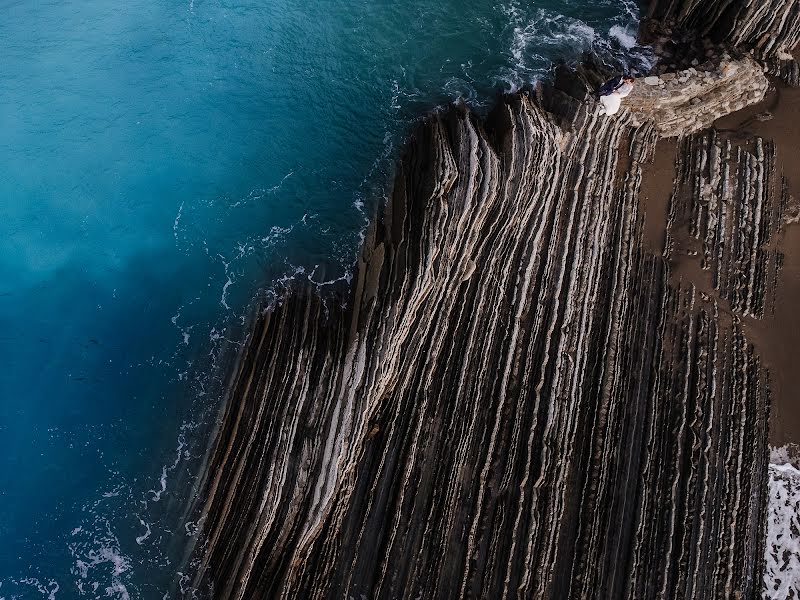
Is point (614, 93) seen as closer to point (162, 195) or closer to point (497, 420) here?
point (497, 420)

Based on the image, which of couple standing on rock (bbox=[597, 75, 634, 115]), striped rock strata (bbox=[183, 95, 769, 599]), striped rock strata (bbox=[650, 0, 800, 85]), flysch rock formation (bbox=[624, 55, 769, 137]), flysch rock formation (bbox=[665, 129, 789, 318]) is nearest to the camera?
striped rock strata (bbox=[183, 95, 769, 599])

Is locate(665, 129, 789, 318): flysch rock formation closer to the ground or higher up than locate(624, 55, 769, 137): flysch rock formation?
closer to the ground

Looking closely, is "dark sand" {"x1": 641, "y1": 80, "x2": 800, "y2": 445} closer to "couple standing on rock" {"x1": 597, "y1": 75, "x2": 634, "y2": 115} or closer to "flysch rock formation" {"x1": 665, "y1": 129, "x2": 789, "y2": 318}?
"flysch rock formation" {"x1": 665, "y1": 129, "x2": 789, "y2": 318}

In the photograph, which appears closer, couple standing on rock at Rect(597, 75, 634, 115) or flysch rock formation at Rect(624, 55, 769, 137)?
couple standing on rock at Rect(597, 75, 634, 115)

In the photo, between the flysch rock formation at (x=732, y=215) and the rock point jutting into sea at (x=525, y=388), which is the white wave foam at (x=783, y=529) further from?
the flysch rock formation at (x=732, y=215)

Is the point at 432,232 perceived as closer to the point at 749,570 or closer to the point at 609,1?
the point at 749,570

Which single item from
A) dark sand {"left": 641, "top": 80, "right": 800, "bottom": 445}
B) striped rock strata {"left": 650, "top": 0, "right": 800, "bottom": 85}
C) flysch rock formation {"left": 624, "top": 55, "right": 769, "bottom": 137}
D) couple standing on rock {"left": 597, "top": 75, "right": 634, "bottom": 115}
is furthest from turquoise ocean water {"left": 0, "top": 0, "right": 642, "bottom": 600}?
dark sand {"left": 641, "top": 80, "right": 800, "bottom": 445}
